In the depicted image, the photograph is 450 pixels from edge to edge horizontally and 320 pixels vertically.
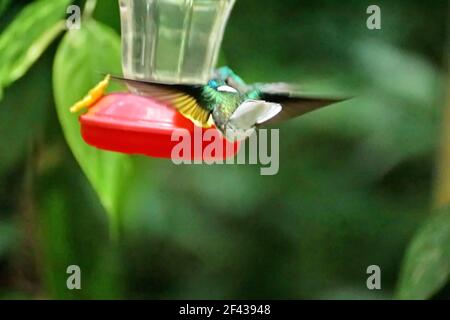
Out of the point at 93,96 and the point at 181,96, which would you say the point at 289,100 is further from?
the point at 93,96

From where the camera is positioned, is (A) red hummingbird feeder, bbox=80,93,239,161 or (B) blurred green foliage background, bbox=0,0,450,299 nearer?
(A) red hummingbird feeder, bbox=80,93,239,161

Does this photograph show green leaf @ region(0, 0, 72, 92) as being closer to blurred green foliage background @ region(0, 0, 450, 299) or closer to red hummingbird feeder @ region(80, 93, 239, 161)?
blurred green foliage background @ region(0, 0, 450, 299)

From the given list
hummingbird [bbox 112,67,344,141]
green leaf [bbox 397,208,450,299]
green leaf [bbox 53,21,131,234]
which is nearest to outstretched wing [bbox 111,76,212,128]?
hummingbird [bbox 112,67,344,141]

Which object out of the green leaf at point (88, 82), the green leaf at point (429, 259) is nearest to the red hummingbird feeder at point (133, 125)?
the green leaf at point (88, 82)

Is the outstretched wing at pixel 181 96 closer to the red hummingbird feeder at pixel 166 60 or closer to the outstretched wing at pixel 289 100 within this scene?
the red hummingbird feeder at pixel 166 60
